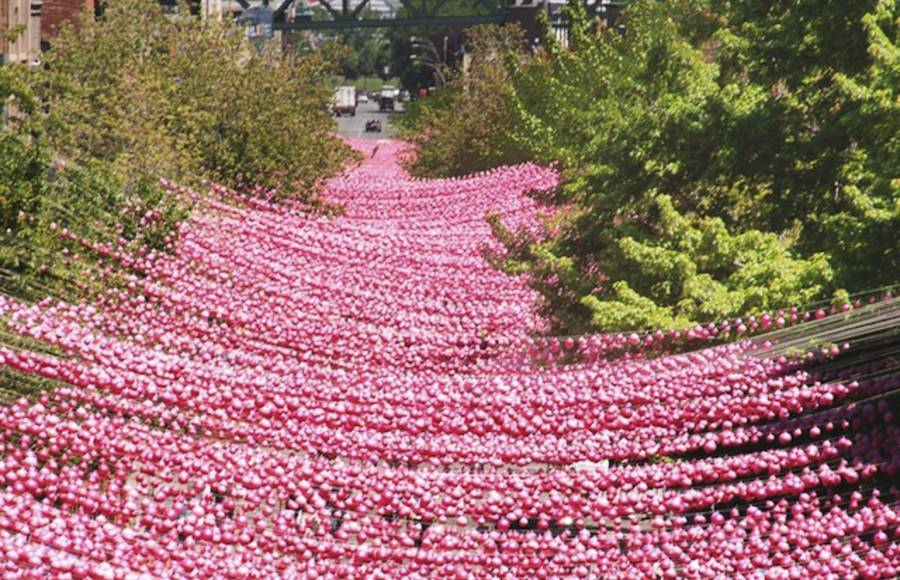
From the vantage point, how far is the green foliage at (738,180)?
18359 millimetres

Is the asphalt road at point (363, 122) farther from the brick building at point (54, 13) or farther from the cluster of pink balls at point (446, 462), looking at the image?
the cluster of pink balls at point (446, 462)

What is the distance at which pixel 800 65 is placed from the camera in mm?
21156

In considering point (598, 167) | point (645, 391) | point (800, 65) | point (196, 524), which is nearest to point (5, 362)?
point (196, 524)

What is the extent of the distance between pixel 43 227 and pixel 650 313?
790 centimetres

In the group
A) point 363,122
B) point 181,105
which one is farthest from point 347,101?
point 181,105

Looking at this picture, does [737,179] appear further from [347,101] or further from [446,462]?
[347,101]

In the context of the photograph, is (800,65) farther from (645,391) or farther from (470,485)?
(470,485)

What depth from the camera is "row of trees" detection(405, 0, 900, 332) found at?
18.4 metres

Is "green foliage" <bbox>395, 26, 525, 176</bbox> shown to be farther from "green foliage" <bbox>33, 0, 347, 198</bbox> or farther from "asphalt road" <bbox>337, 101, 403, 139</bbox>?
"asphalt road" <bbox>337, 101, 403, 139</bbox>

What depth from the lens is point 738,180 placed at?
21516 millimetres

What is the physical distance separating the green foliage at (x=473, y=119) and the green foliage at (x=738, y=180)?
81.8ft

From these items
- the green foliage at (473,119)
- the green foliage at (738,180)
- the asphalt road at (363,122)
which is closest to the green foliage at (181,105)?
the green foliage at (473,119)

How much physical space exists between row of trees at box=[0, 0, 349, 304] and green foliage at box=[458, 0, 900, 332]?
578 centimetres

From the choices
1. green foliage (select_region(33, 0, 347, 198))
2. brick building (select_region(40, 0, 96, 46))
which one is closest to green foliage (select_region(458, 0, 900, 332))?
green foliage (select_region(33, 0, 347, 198))
